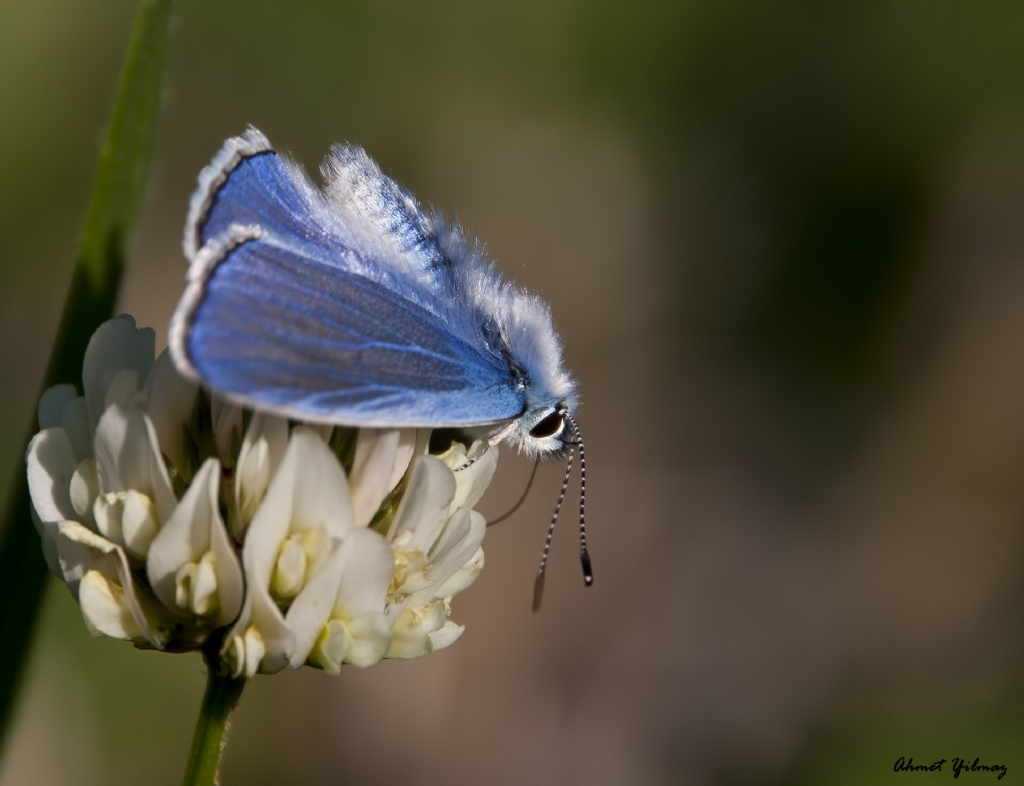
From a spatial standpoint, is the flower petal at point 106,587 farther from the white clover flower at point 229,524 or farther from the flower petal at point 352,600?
the flower petal at point 352,600

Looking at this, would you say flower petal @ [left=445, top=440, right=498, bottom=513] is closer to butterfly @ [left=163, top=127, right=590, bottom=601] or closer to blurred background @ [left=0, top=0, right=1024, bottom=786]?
butterfly @ [left=163, top=127, right=590, bottom=601]

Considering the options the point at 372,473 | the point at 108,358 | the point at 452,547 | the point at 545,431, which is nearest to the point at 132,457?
the point at 108,358

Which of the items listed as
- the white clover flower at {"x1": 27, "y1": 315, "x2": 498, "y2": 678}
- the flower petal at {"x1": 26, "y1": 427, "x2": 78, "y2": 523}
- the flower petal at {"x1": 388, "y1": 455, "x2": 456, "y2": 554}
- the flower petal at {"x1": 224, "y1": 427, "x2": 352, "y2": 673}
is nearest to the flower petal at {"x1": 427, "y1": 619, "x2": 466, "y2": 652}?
the white clover flower at {"x1": 27, "y1": 315, "x2": 498, "y2": 678}

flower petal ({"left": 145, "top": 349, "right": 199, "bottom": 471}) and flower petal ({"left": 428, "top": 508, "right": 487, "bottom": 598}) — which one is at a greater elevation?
flower petal ({"left": 145, "top": 349, "right": 199, "bottom": 471})

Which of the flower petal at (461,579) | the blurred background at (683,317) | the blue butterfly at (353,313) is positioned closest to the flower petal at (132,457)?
the blue butterfly at (353,313)

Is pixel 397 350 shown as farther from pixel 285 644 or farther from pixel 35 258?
pixel 35 258

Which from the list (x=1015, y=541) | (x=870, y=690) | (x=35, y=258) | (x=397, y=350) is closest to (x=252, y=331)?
(x=397, y=350)

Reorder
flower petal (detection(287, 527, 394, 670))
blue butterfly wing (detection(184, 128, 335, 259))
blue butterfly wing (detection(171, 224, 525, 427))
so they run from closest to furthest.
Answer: blue butterfly wing (detection(171, 224, 525, 427)) → flower petal (detection(287, 527, 394, 670)) → blue butterfly wing (detection(184, 128, 335, 259))
